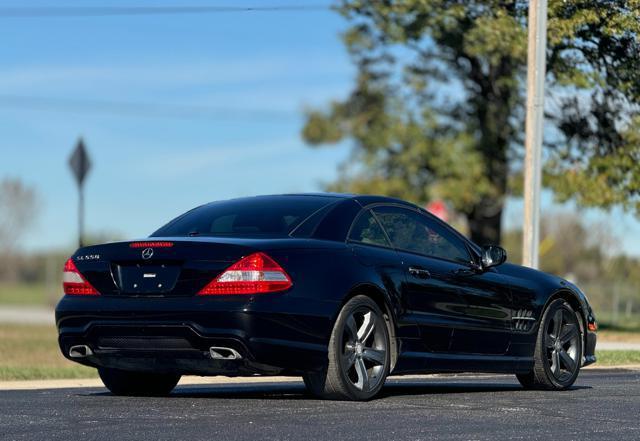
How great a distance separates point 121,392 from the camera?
10.1 meters

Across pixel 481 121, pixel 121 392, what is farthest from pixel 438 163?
pixel 121 392

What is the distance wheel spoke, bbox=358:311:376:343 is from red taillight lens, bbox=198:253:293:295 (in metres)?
0.78

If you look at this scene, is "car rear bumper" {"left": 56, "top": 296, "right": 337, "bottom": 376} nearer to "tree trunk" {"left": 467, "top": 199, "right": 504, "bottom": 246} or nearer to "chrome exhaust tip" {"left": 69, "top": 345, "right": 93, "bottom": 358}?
"chrome exhaust tip" {"left": 69, "top": 345, "right": 93, "bottom": 358}

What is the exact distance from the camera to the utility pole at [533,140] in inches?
775

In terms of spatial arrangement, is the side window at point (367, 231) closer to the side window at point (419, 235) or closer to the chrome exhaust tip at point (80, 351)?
the side window at point (419, 235)

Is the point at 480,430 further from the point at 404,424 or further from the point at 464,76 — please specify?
the point at 464,76

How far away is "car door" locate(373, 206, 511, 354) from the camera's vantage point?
9945 mm

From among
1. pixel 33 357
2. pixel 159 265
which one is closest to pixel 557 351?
pixel 159 265

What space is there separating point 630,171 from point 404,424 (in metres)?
17.6

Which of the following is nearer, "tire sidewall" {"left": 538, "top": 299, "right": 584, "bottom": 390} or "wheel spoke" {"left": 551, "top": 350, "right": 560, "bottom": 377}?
"tire sidewall" {"left": 538, "top": 299, "right": 584, "bottom": 390}

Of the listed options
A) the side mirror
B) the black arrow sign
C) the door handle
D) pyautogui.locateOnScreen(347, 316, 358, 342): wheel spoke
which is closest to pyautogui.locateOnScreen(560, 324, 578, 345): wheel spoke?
the side mirror

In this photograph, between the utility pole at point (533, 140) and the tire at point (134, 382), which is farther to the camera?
the utility pole at point (533, 140)

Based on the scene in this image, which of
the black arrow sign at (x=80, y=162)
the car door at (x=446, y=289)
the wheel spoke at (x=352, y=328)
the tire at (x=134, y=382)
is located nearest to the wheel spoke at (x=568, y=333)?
the car door at (x=446, y=289)

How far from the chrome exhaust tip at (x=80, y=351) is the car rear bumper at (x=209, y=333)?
84 mm
